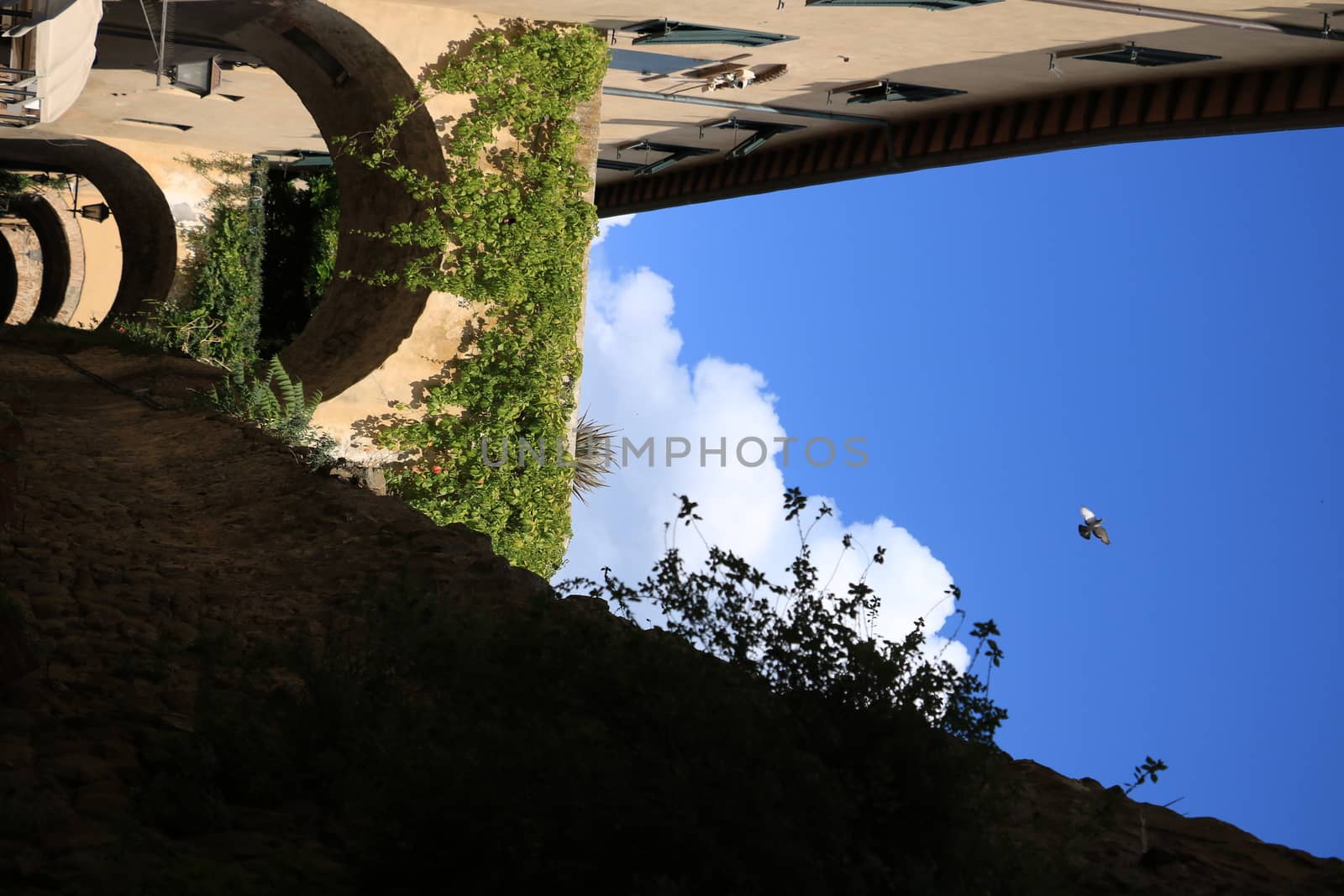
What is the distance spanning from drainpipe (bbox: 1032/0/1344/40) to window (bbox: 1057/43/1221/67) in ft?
2.36

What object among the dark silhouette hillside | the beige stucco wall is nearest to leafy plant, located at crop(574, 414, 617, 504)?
the dark silhouette hillside

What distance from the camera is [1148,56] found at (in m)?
9.78

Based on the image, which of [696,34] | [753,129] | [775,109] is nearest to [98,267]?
[753,129]

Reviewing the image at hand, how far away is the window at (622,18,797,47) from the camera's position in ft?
35.2

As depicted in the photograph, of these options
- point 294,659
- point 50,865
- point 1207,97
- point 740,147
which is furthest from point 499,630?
point 740,147

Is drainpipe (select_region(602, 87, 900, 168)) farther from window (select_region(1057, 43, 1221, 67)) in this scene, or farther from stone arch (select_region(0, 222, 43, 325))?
stone arch (select_region(0, 222, 43, 325))

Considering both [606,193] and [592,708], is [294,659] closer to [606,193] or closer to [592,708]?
[592,708]

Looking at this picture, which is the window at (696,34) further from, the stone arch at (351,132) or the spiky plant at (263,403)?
the spiky plant at (263,403)

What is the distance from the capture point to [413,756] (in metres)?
2.58

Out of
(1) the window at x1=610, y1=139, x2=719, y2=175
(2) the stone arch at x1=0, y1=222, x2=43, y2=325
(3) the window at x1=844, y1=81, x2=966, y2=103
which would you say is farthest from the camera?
(2) the stone arch at x1=0, y1=222, x2=43, y2=325

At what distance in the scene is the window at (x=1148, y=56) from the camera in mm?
A: 9719

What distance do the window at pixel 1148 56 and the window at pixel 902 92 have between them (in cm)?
215

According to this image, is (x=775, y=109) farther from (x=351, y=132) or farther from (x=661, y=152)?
(x=351, y=132)

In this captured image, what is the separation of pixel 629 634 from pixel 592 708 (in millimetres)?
352
